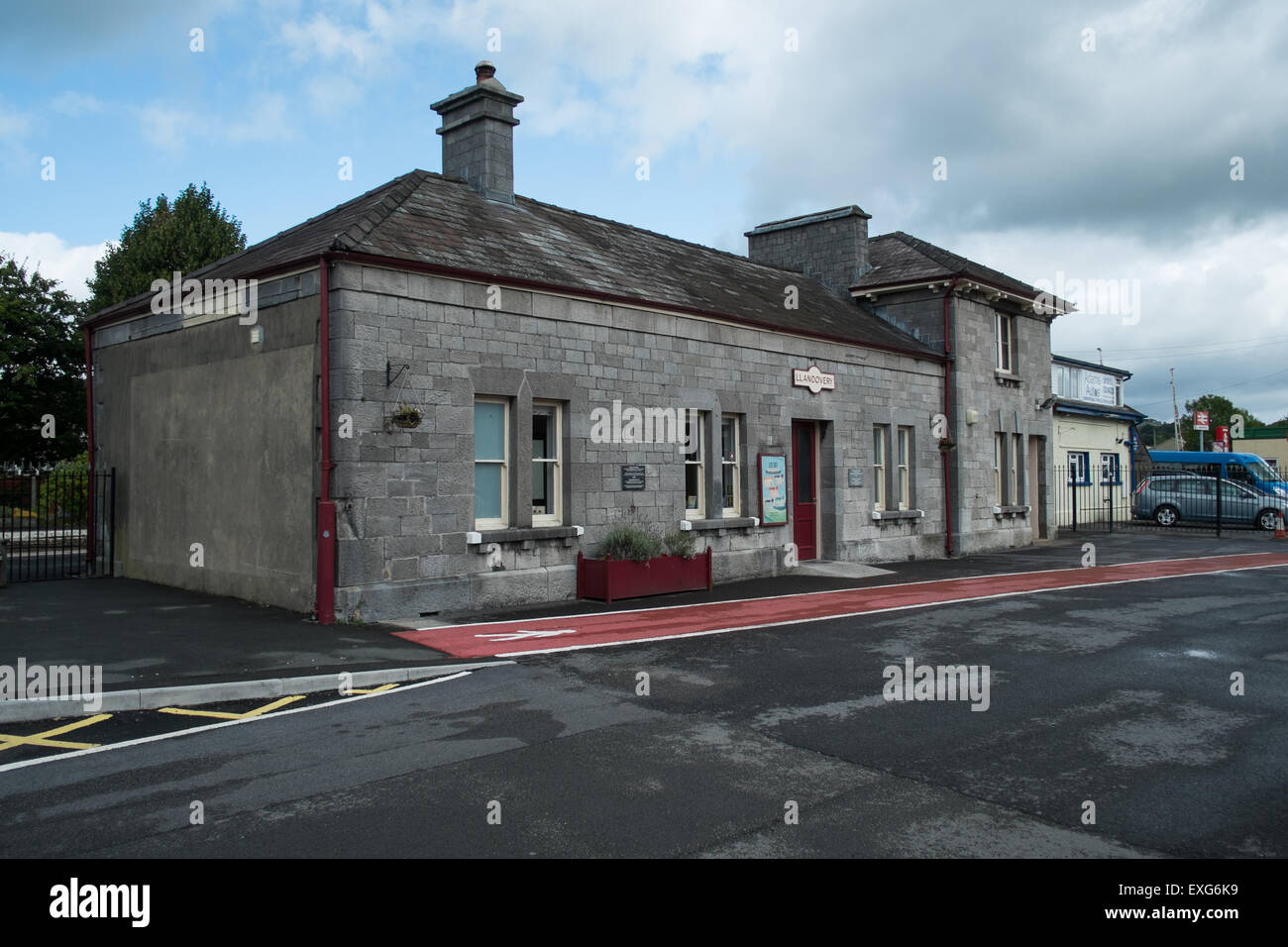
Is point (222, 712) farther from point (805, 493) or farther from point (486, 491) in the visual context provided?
point (805, 493)

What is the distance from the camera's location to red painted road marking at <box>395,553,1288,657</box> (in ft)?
33.8

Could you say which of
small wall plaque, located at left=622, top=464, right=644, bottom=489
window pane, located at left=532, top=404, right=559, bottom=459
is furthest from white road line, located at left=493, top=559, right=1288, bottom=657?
window pane, located at left=532, top=404, right=559, bottom=459

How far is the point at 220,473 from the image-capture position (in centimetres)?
1341

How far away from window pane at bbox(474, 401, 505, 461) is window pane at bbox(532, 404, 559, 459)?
649 mm

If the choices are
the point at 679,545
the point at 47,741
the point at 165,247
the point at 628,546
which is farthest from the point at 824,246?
the point at 165,247

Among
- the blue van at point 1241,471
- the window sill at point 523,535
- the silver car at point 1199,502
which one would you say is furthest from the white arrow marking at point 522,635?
the blue van at point 1241,471

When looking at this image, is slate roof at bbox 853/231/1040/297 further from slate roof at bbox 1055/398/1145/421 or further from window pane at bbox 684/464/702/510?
window pane at bbox 684/464/702/510

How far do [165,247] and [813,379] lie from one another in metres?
27.3

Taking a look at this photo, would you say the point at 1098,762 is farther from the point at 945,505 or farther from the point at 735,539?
the point at 945,505

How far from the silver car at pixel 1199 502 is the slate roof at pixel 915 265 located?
1094 centimetres

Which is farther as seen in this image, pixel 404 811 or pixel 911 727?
pixel 911 727

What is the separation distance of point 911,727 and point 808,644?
3.30m
